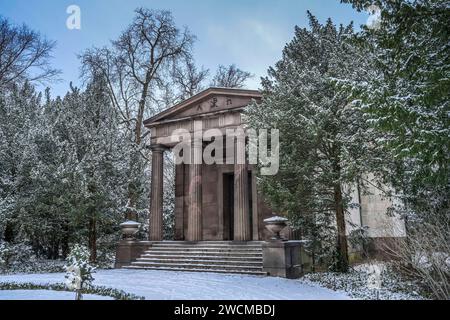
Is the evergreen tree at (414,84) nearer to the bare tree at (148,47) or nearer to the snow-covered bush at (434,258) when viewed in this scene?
the snow-covered bush at (434,258)

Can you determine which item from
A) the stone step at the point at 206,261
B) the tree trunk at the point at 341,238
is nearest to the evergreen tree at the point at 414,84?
the tree trunk at the point at 341,238

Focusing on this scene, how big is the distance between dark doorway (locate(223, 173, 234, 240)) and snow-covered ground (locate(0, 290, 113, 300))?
1019 cm

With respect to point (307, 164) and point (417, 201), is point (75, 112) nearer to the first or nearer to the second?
point (307, 164)

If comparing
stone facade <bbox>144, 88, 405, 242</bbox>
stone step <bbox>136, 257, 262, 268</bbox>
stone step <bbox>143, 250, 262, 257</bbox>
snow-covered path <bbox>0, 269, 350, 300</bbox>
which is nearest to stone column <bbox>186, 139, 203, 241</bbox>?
stone facade <bbox>144, 88, 405, 242</bbox>

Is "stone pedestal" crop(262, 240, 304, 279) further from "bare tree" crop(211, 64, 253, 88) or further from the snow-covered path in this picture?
"bare tree" crop(211, 64, 253, 88)

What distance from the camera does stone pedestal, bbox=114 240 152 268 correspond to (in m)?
14.1

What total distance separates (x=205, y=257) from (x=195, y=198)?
2909 millimetres

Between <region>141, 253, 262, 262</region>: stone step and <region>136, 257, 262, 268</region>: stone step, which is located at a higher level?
<region>141, 253, 262, 262</region>: stone step

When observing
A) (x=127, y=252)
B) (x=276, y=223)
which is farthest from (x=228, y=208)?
(x=276, y=223)

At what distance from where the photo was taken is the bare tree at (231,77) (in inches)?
1028

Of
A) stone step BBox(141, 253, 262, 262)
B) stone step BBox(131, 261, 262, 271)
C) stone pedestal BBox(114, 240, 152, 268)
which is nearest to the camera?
stone step BBox(131, 261, 262, 271)

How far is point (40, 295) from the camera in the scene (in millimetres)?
7328

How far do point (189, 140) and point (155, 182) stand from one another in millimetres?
2414

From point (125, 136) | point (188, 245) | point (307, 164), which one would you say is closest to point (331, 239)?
point (307, 164)
